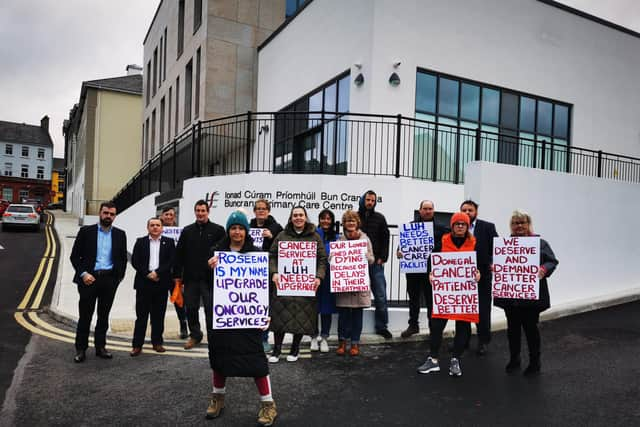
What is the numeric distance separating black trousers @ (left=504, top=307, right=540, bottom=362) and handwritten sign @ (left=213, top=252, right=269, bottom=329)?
130 inches

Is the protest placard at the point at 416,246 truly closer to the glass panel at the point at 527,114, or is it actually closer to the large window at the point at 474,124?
the large window at the point at 474,124

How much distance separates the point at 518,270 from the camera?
5.82m

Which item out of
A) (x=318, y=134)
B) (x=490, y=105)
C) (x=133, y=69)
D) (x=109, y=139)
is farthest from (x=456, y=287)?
(x=133, y=69)

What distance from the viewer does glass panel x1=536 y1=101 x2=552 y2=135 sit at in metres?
15.0

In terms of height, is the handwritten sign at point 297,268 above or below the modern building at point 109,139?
below

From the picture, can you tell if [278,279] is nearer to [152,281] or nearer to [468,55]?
[152,281]

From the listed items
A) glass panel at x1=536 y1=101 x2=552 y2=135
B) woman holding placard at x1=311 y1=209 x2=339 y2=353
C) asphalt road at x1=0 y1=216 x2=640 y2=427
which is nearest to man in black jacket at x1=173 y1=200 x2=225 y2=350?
asphalt road at x1=0 y1=216 x2=640 y2=427

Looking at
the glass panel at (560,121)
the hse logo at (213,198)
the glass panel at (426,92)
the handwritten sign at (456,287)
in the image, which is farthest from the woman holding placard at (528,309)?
the glass panel at (560,121)

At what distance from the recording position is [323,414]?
14.8 feet

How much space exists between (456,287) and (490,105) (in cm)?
996

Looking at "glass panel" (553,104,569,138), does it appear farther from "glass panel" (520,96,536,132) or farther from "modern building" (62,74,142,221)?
"modern building" (62,74,142,221)

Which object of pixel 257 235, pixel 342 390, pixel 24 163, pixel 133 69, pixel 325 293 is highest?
pixel 133 69

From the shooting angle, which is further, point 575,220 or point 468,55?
point 468,55

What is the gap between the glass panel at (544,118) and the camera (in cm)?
1505
